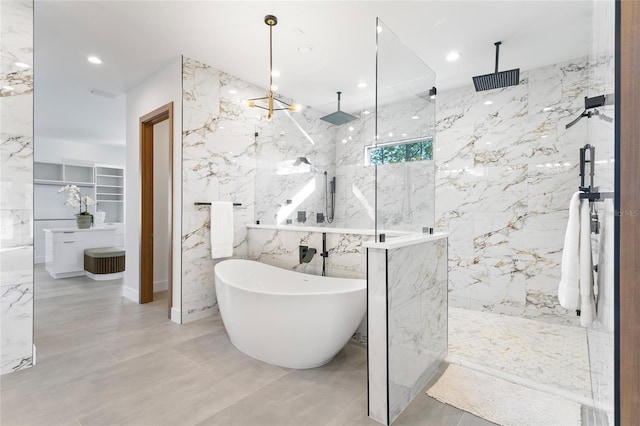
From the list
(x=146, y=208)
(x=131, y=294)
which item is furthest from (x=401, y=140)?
(x=131, y=294)

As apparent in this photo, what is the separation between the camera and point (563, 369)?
2254mm

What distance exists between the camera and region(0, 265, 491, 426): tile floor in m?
1.71

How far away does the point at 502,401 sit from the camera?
187 cm

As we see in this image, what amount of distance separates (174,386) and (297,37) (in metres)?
3.01

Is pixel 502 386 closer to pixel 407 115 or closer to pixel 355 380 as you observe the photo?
pixel 355 380

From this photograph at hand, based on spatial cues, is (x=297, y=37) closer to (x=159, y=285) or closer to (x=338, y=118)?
(x=338, y=118)

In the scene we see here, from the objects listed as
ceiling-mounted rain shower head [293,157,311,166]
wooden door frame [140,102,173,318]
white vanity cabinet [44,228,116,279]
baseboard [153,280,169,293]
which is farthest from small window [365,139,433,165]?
white vanity cabinet [44,228,116,279]

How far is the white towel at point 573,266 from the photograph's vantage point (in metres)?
1.39

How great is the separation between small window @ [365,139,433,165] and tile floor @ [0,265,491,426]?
157cm

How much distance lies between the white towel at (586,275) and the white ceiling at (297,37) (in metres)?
1.52

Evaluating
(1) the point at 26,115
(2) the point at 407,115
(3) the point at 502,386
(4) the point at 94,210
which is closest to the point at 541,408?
(3) the point at 502,386

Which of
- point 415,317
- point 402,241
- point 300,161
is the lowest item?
point 415,317

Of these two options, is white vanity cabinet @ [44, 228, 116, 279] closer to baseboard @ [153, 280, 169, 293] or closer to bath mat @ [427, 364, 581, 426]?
baseboard @ [153, 280, 169, 293]

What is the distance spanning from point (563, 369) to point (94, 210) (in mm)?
9102
